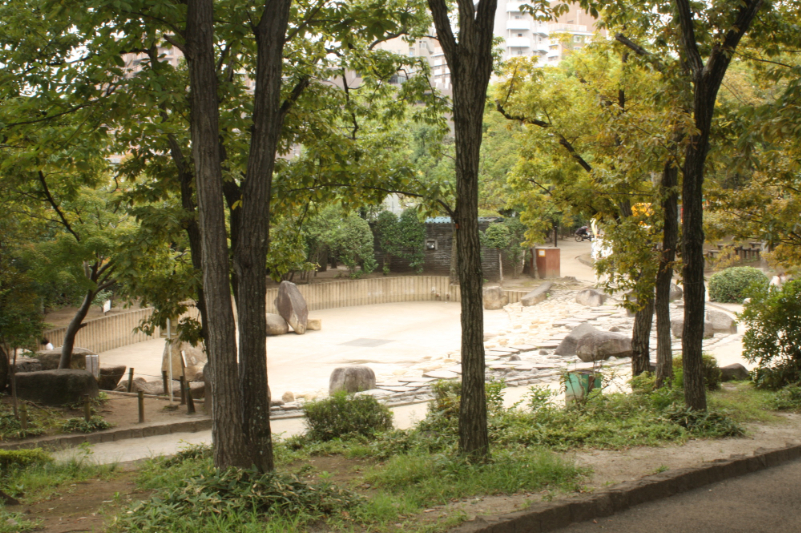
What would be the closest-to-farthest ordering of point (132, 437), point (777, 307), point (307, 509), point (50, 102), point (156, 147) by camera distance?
1. point (307, 509)
2. point (50, 102)
3. point (156, 147)
4. point (777, 307)
5. point (132, 437)

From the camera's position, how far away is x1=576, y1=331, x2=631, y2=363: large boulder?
17.0m

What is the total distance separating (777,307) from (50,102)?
36.0 feet

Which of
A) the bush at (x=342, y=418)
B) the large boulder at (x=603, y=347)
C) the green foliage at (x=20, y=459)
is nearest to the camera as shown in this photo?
the green foliage at (x=20, y=459)

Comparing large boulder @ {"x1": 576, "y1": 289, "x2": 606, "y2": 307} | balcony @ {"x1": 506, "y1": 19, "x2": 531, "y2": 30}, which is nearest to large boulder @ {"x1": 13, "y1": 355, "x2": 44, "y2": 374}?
large boulder @ {"x1": 576, "y1": 289, "x2": 606, "y2": 307}

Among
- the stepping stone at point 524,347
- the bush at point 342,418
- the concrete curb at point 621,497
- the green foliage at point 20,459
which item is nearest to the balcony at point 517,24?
the stepping stone at point 524,347

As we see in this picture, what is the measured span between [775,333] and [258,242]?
353 inches

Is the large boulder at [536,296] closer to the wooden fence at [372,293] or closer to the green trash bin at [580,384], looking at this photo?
the wooden fence at [372,293]

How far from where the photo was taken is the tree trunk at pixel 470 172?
21.7 feet

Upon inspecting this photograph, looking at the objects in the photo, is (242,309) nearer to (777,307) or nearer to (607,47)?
(607,47)

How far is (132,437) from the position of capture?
37.2 feet

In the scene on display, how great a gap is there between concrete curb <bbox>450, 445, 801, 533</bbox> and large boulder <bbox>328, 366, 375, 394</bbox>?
9.07m

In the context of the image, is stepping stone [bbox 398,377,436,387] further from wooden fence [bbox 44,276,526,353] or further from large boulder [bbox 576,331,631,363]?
wooden fence [bbox 44,276,526,353]

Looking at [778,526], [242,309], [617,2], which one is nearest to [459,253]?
[242,309]

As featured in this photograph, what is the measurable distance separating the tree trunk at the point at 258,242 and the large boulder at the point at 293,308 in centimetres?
1936
